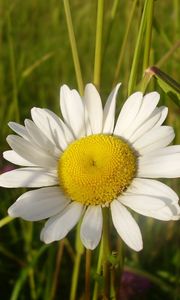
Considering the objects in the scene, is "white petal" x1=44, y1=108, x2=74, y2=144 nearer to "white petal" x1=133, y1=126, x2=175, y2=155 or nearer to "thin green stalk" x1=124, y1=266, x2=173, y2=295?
"white petal" x1=133, y1=126, x2=175, y2=155

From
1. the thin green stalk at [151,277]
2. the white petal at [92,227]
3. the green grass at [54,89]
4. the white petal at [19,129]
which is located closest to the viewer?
the white petal at [92,227]

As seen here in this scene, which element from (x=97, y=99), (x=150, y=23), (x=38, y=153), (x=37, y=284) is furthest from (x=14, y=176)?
(x=37, y=284)

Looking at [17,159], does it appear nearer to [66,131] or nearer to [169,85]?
[66,131]

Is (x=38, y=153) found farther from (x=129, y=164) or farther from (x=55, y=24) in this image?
(x=55, y=24)

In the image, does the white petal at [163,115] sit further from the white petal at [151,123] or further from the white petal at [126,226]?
the white petal at [126,226]

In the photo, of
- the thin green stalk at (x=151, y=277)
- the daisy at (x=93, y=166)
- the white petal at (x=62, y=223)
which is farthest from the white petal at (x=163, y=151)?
the thin green stalk at (x=151, y=277)
